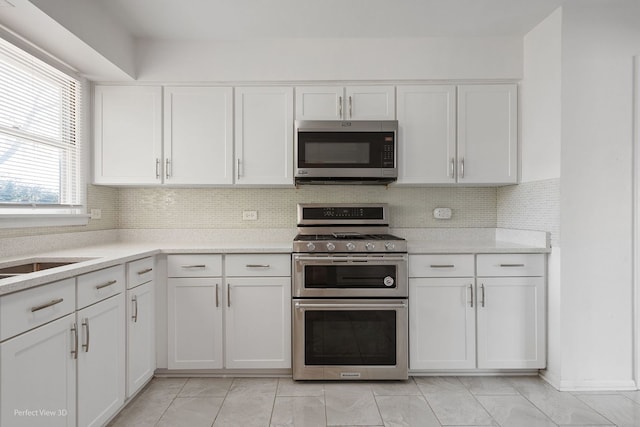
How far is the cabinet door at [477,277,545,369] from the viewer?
2574 mm

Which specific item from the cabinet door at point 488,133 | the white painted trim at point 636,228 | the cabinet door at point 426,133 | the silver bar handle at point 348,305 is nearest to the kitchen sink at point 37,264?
the silver bar handle at point 348,305

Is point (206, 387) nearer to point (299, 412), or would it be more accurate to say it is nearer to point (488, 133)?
point (299, 412)

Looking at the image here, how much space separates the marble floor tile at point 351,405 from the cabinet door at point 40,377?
1.28 metres

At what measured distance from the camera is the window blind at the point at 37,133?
214cm

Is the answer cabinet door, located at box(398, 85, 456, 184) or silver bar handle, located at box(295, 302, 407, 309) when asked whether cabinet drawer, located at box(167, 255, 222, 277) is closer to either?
silver bar handle, located at box(295, 302, 407, 309)

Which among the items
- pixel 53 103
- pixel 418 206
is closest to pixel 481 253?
pixel 418 206

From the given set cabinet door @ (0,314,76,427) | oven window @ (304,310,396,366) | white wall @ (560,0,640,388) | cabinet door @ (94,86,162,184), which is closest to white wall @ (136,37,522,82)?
cabinet door @ (94,86,162,184)

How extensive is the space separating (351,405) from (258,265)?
104cm

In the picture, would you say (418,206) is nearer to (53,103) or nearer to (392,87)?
(392,87)

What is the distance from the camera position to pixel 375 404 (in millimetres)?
2266

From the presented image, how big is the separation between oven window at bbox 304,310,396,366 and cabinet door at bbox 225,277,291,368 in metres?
0.18

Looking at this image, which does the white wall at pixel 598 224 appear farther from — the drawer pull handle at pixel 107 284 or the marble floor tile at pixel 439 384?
the drawer pull handle at pixel 107 284

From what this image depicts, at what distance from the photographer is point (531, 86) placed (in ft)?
9.00

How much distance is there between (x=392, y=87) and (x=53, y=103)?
236 centimetres
